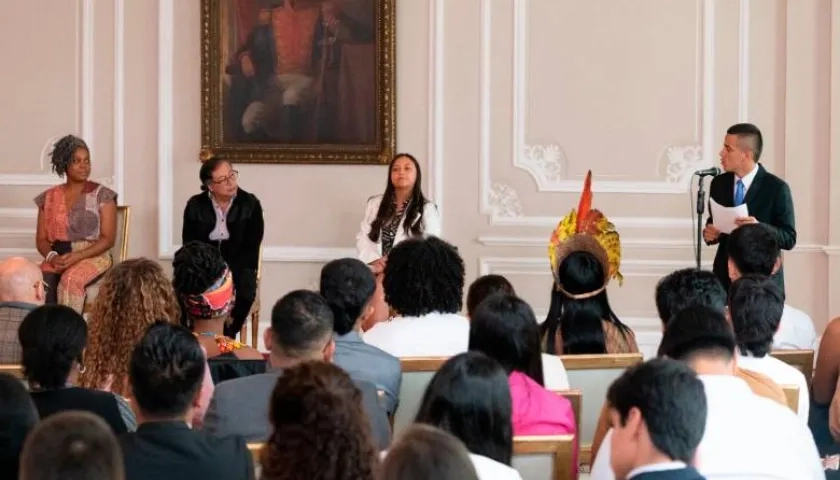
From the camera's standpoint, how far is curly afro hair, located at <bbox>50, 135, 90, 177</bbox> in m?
8.12

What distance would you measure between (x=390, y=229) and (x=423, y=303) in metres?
3.00

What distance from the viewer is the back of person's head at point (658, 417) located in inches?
105

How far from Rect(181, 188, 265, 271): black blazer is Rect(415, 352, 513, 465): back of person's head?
5.34m

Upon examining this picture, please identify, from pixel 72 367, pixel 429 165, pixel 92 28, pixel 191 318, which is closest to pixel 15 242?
pixel 92 28

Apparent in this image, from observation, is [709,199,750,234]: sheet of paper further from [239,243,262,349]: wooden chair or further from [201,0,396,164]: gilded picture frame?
[239,243,262,349]: wooden chair

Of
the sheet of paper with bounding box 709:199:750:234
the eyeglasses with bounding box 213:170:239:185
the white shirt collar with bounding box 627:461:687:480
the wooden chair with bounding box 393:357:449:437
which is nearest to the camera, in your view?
the white shirt collar with bounding box 627:461:687:480

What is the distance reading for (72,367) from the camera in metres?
3.57

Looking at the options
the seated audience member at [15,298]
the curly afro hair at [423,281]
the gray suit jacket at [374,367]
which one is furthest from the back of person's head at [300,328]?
the seated audience member at [15,298]

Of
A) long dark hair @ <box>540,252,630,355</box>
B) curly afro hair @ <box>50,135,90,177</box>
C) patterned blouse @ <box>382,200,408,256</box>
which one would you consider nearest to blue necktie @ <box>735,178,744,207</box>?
long dark hair @ <box>540,252,630,355</box>

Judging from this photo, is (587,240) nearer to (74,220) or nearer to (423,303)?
(423,303)

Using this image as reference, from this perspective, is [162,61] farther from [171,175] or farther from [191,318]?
[191,318]

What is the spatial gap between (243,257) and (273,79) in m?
1.39

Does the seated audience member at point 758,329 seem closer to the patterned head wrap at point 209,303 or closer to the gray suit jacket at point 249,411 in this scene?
the gray suit jacket at point 249,411

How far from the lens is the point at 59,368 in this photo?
11.5 ft
